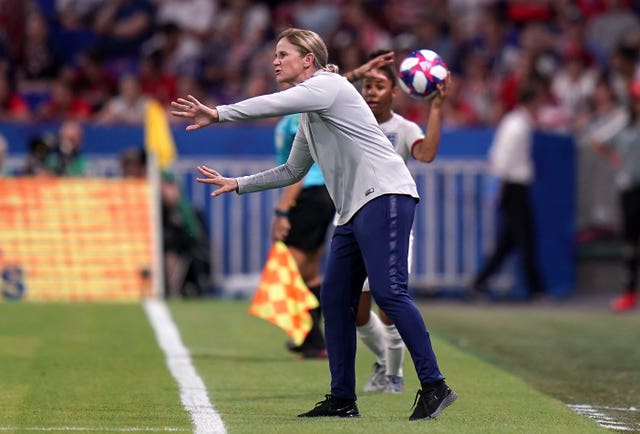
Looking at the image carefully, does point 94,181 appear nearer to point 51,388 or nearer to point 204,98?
point 204,98

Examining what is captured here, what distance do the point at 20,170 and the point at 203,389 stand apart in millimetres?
9185

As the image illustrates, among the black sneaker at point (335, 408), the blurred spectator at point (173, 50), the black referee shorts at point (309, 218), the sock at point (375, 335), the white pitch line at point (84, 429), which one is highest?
the blurred spectator at point (173, 50)

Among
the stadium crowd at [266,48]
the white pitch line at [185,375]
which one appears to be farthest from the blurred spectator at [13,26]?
the white pitch line at [185,375]

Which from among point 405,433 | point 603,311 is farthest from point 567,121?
point 405,433

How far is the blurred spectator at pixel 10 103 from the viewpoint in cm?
1795

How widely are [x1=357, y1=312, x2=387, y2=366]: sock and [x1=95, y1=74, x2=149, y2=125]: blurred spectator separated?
9.61 m

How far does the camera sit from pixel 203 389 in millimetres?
8414

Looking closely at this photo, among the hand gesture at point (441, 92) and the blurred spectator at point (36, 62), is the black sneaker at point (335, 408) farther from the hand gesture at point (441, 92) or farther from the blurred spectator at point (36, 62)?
the blurred spectator at point (36, 62)

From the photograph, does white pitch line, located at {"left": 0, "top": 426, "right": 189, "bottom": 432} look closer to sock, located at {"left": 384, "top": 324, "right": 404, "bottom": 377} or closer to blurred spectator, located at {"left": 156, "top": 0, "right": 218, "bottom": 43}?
sock, located at {"left": 384, "top": 324, "right": 404, "bottom": 377}

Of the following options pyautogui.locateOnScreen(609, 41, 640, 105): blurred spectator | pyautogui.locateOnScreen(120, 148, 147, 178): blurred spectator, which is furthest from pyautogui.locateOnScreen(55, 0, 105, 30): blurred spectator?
pyautogui.locateOnScreen(609, 41, 640, 105): blurred spectator

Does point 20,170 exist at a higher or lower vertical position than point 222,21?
lower

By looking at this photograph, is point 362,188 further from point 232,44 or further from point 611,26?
point 611,26

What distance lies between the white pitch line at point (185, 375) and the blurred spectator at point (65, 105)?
14.2ft

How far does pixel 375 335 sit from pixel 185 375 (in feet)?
4.37
